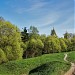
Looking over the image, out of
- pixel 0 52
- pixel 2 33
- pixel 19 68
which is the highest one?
pixel 2 33

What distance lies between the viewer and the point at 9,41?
154 feet

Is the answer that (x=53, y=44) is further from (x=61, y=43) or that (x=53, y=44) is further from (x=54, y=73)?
(x=54, y=73)

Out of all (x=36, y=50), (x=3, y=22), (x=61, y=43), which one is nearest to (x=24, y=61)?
(x=3, y=22)

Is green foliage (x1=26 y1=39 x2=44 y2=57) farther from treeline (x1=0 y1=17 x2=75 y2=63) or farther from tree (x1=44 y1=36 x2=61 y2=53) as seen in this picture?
tree (x1=44 y1=36 x2=61 y2=53)

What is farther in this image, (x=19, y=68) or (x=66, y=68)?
(x=19, y=68)

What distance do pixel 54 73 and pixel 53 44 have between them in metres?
60.7

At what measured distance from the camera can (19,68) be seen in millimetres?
Answer: 38719

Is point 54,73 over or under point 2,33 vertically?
under

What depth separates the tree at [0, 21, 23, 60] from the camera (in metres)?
46.2

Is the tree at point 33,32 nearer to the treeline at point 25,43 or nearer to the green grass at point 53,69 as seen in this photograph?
the treeline at point 25,43

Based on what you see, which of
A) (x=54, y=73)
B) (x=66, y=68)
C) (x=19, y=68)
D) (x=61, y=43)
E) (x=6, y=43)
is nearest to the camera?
(x=54, y=73)

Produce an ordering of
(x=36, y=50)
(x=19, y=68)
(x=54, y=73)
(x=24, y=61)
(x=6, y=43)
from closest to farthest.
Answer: (x=54, y=73), (x=19, y=68), (x=24, y=61), (x=6, y=43), (x=36, y=50)

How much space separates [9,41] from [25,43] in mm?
26722

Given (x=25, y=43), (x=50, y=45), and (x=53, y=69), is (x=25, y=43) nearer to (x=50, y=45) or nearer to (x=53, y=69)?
(x=50, y=45)
